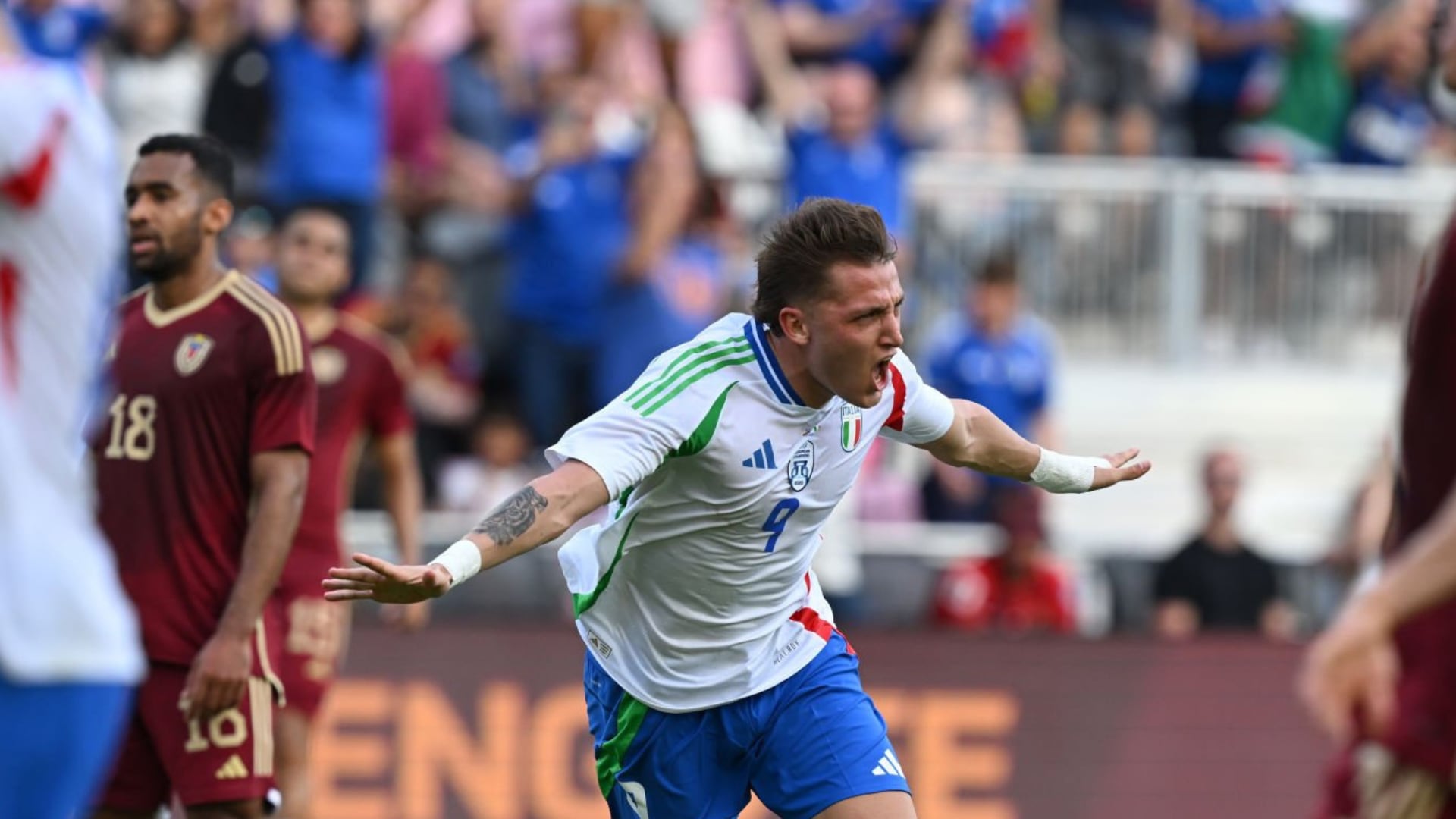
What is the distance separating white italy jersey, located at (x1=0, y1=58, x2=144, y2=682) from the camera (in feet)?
13.3

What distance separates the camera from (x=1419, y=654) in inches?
158

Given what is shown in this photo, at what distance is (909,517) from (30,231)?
391 inches

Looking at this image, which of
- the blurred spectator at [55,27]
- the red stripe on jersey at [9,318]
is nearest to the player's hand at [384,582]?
the red stripe on jersey at [9,318]

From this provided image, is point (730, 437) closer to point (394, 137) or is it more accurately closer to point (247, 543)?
point (247, 543)

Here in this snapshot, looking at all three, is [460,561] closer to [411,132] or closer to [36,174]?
[36,174]

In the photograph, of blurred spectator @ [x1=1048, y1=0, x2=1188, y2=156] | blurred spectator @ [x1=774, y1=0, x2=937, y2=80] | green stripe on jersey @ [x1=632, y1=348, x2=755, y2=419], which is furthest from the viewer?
blurred spectator @ [x1=1048, y1=0, x2=1188, y2=156]

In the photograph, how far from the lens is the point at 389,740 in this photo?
11.7m

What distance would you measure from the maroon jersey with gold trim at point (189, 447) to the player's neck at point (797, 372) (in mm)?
1757

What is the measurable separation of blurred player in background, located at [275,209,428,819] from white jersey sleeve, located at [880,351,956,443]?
10.6 ft

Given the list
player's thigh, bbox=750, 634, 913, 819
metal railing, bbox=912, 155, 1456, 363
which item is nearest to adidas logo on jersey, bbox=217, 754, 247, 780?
player's thigh, bbox=750, 634, 913, 819

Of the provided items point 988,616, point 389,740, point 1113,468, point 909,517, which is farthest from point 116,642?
point 909,517

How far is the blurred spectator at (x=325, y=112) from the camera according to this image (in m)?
13.4

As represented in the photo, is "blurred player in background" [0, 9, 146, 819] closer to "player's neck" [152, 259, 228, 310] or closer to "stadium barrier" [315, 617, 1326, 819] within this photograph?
"player's neck" [152, 259, 228, 310]

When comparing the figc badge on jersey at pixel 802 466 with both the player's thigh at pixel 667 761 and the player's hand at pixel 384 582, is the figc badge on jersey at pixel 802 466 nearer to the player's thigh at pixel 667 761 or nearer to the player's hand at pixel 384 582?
the player's thigh at pixel 667 761
